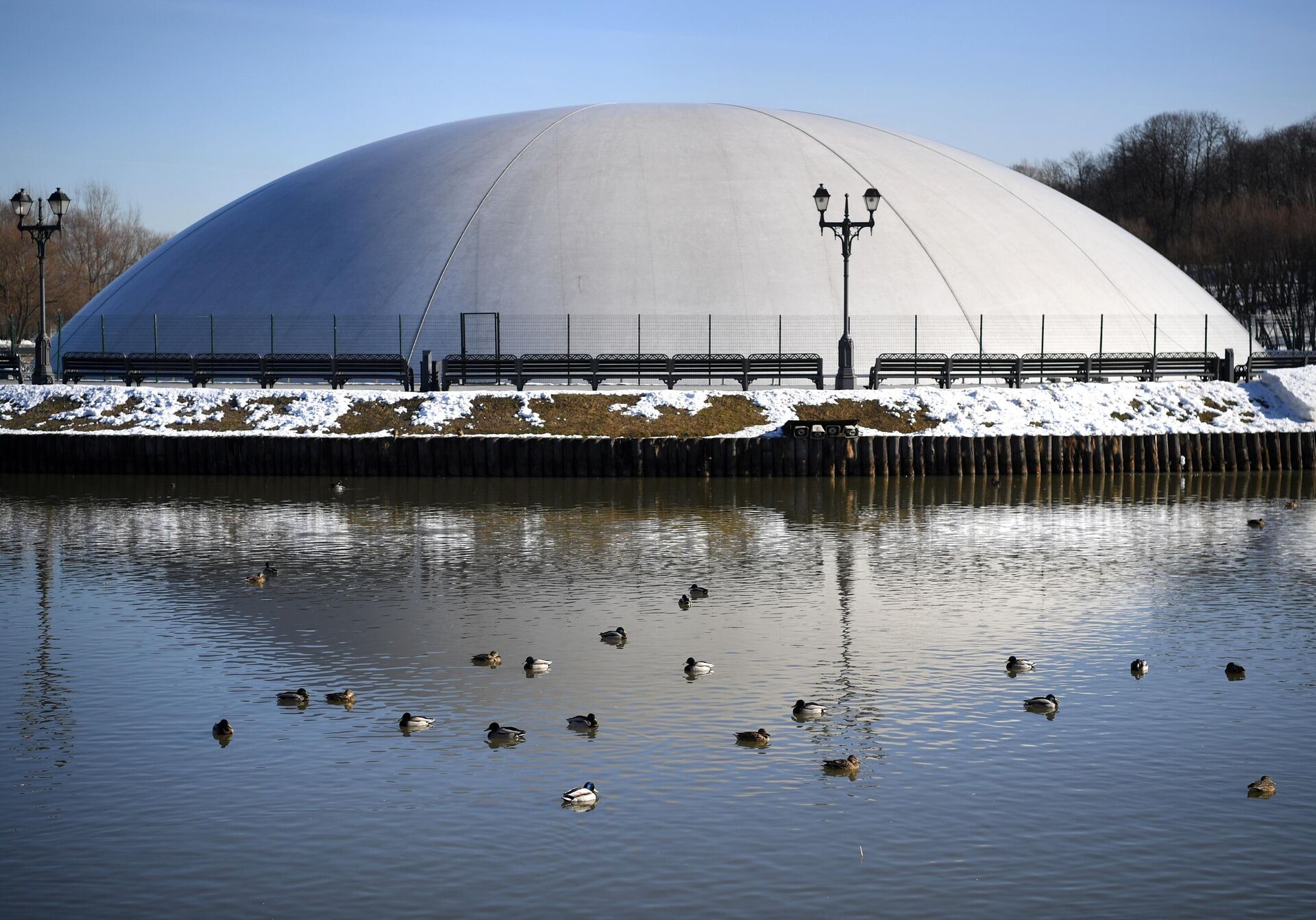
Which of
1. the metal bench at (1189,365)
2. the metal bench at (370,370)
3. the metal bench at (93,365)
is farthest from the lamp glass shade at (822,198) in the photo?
the metal bench at (93,365)

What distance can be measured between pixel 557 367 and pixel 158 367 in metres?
11.9

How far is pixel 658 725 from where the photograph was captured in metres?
12.6

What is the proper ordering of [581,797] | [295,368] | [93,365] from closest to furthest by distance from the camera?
[581,797]
[295,368]
[93,365]

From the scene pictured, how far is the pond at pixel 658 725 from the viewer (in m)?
9.26

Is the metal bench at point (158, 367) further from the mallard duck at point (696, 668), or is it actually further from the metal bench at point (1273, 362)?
the mallard duck at point (696, 668)

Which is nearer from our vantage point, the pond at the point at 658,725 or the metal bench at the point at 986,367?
the pond at the point at 658,725

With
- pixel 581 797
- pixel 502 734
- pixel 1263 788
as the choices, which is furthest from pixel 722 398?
pixel 581 797

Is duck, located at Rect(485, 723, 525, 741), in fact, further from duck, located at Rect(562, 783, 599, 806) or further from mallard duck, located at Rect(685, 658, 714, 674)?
mallard duck, located at Rect(685, 658, 714, 674)

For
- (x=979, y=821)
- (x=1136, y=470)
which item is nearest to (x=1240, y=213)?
(x=1136, y=470)

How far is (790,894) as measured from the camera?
8.98m

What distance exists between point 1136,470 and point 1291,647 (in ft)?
65.3

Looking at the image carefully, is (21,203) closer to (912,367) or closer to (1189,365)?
(912,367)

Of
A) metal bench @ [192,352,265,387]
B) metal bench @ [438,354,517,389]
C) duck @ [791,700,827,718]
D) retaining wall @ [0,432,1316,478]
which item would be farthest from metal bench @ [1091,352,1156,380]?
duck @ [791,700,827,718]

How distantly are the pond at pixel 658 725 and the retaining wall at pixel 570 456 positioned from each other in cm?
901
